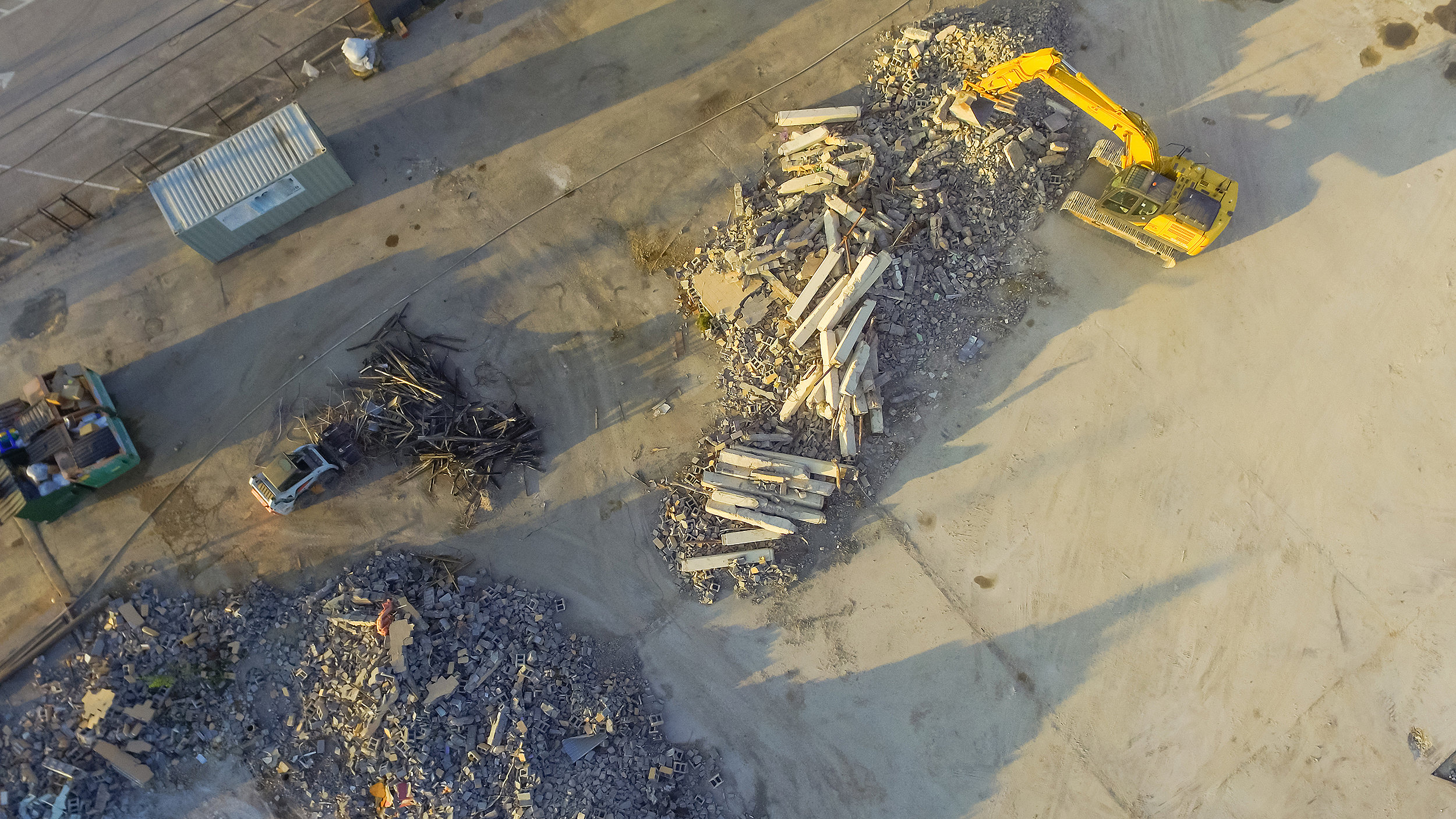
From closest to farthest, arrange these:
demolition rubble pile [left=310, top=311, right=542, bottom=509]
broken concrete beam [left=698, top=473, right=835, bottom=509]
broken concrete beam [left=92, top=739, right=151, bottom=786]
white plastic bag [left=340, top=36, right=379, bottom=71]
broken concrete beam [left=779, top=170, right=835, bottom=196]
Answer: broken concrete beam [left=92, top=739, right=151, bottom=786], broken concrete beam [left=698, top=473, right=835, bottom=509], demolition rubble pile [left=310, top=311, right=542, bottom=509], broken concrete beam [left=779, top=170, right=835, bottom=196], white plastic bag [left=340, top=36, right=379, bottom=71]

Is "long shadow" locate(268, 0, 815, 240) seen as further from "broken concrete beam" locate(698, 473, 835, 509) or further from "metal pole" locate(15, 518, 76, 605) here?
"metal pole" locate(15, 518, 76, 605)

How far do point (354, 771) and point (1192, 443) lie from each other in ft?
66.5

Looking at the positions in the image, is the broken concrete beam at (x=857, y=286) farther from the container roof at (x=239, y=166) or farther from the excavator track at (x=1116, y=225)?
the container roof at (x=239, y=166)

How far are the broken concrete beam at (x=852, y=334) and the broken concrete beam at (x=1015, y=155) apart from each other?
457 cm

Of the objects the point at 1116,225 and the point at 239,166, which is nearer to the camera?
the point at 239,166

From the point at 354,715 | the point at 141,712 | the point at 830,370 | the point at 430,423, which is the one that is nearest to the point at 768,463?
the point at 830,370

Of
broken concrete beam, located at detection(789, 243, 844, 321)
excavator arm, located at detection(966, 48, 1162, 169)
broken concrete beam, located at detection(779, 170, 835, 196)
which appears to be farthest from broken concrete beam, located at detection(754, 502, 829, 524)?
excavator arm, located at detection(966, 48, 1162, 169)

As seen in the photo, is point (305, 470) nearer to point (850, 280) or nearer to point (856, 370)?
point (856, 370)

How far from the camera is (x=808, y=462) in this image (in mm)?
17141

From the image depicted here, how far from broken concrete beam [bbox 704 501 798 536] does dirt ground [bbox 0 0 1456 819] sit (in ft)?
4.67

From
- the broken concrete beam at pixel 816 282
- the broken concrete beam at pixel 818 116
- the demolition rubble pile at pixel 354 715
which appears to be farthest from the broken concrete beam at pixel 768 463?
the broken concrete beam at pixel 818 116

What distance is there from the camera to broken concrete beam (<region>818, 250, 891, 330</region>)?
1678 centimetres

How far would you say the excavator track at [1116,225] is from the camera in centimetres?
1725

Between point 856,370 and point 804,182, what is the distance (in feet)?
15.1
